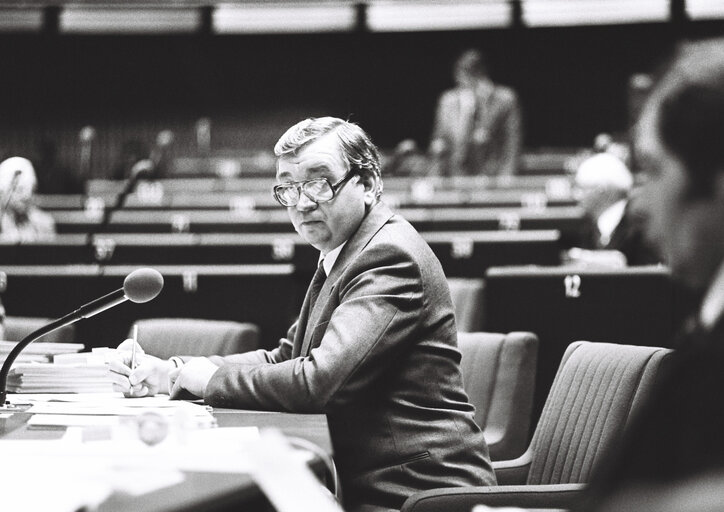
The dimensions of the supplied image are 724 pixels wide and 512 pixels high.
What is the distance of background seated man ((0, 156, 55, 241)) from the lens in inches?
144

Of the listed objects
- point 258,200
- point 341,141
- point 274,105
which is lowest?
point 258,200

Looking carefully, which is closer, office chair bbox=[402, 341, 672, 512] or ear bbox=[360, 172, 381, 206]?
office chair bbox=[402, 341, 672, 512]

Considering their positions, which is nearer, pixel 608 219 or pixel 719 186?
pixel 719 186

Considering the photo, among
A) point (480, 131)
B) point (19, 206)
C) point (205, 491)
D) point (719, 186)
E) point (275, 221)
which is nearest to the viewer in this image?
point (719, 186)

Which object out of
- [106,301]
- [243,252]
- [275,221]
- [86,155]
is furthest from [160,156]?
[106,301]

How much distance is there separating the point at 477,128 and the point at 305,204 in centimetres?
832

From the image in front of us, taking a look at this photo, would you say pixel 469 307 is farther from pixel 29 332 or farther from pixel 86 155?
pixel 86 155

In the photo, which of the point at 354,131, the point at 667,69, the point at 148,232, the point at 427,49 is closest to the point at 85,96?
the point at 427,49

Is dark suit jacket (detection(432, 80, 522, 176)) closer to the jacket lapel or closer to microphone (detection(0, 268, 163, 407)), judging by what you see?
the jacket lapel

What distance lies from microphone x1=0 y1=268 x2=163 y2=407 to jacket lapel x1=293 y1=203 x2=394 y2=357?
0.37 m

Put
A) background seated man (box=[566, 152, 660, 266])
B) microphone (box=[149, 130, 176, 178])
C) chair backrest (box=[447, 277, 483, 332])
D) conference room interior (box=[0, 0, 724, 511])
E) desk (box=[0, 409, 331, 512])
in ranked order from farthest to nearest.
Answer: microphone (box=[149, 130, 176, 178]) < conference room interior (box=[0, 0, 724, 511]) < background seated man (box=[566, 152, 660, 266]) < chair backrest (box=[447, 277, 483, 332]) < desk (box=[0, 409, 331, 512])

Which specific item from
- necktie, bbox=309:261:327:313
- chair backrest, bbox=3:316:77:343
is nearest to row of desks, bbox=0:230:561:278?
chair backrest, bbox=3:316:77:343

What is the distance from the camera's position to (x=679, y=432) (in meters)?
0.87

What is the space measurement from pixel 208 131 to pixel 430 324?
10987 millimetres
